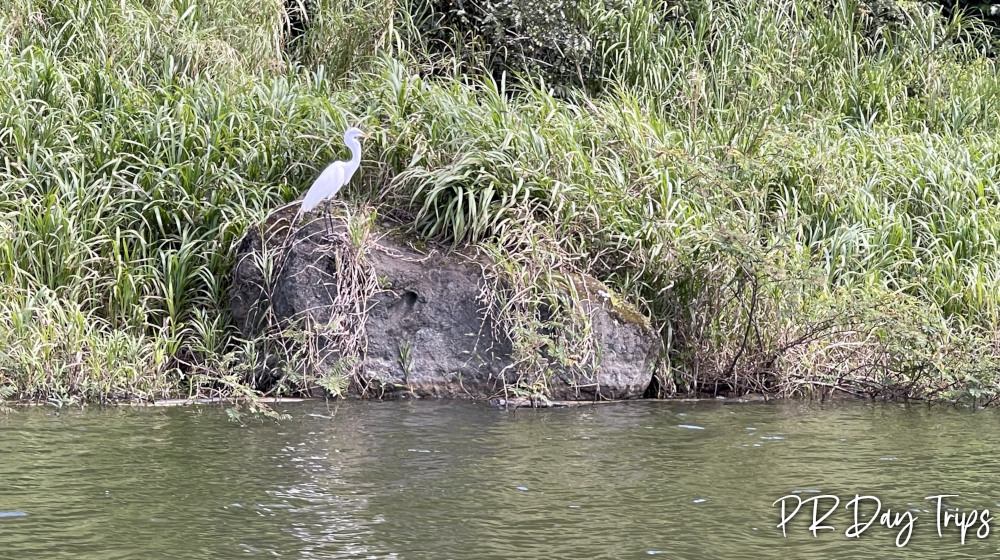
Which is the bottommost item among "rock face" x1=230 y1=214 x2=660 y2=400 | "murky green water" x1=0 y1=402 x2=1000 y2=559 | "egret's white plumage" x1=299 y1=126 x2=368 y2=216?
"murky green water" x1=0 y1=402 x2=1000 y2=559

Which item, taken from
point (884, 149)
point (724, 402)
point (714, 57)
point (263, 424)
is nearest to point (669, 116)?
point (714, 57)

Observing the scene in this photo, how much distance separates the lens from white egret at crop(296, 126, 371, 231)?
718 cm

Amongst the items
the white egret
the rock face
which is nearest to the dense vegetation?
the rock face

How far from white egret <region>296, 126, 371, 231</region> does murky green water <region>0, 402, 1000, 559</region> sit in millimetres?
1261

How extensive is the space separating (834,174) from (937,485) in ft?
13.9

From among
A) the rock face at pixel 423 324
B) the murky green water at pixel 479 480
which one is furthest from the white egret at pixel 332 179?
the murky green water at pixel 479 480

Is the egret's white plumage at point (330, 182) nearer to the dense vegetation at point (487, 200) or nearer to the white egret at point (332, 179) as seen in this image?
the white egret at point (332, 179)

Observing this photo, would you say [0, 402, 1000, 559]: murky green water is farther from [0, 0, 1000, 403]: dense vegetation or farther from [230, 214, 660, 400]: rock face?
[0, 0, 1000, 403]: dense vegetation

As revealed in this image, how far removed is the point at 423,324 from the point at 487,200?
85 cm

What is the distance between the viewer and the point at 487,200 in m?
7.44

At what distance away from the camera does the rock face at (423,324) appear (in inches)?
282

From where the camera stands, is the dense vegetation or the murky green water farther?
the dense vegetation

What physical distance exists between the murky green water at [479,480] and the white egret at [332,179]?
1.26m

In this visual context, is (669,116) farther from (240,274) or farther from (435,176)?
(240,274)
